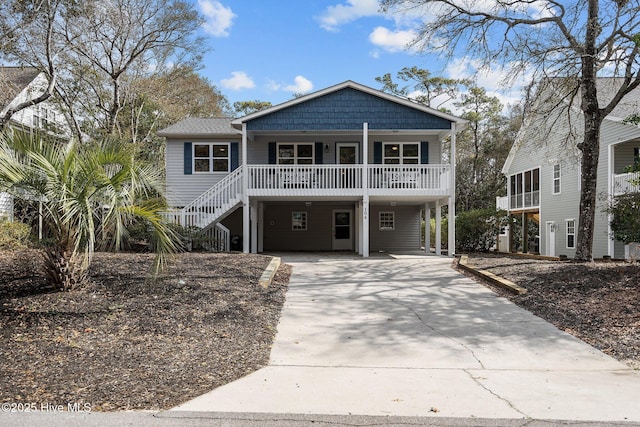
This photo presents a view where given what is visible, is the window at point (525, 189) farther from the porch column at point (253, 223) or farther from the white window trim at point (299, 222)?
the porch column at point (253, 223)

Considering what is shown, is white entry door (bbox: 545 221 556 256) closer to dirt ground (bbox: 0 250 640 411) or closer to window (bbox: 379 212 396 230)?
window (bbox: 379 212 396 230)

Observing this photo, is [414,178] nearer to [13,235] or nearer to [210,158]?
[210,158]

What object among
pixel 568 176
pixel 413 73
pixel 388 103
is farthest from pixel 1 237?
pixel 413 73

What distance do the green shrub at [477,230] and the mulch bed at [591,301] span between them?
408 inches

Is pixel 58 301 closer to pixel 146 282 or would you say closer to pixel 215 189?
pixel 146 282

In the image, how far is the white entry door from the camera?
24.2 m

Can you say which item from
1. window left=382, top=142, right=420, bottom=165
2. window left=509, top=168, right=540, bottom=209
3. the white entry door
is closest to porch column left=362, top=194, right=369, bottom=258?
window left=382, top=142, right=420, bottom=165

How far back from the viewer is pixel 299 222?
2189 centimetres

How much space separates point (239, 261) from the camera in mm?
12109

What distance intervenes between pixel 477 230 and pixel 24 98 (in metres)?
21.1

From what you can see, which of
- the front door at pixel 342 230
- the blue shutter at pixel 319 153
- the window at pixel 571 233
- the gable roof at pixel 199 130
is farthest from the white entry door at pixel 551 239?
the gable roof at pixel 199 130

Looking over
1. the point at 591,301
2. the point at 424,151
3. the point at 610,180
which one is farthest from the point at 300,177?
the point at 610,180

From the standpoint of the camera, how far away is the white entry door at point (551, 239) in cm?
2416

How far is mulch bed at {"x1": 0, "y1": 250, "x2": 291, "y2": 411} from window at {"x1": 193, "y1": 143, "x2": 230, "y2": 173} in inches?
430
